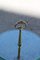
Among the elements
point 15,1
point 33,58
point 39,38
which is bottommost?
point 33,58

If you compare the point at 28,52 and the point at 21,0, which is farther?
the point at 21,0

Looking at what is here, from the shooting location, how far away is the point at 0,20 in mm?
1510

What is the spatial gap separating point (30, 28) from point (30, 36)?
2.9 inches

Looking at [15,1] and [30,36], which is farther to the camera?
[15,1]

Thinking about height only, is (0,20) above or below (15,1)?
below

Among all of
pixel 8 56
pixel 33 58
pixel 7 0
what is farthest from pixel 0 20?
pixel 33 58

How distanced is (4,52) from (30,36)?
9.8 inches

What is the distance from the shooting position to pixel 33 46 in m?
1.41

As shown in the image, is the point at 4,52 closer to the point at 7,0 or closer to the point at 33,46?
the point at 33,46

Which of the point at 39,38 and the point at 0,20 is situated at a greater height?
the point at 0,20

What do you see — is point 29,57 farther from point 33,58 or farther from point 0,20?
point 0,20

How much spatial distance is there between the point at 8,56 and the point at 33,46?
22cm

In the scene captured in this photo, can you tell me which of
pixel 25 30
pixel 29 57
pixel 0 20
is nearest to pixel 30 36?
pixel 25 30

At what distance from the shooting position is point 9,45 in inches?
55.6
